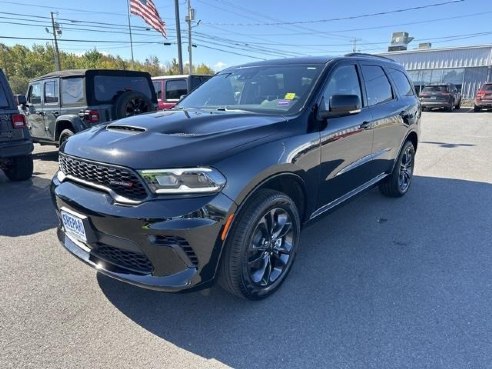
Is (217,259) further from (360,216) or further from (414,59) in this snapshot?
(414,59)

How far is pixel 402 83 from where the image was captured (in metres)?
5.12

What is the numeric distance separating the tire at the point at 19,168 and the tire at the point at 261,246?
540 cm

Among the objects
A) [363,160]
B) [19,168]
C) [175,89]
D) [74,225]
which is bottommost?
[19,168]

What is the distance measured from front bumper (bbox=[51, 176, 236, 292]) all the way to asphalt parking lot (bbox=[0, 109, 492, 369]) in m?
0.44

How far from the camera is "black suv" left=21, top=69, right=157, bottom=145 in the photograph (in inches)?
280

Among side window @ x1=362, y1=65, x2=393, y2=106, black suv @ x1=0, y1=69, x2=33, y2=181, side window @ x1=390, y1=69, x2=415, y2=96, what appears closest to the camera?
side window @ x1=362, y1=65, x2=393, y2=106

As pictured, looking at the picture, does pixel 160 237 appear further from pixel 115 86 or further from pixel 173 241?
pixel 115 86

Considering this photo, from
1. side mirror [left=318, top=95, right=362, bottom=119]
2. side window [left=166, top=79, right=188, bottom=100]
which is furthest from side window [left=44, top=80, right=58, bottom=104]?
side mirror [left=318, top=95, right=362, bottom=119]

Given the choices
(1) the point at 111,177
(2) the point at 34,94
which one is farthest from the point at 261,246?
(2) the point at 34,94

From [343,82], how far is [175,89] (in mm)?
8731

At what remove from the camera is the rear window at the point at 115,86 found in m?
7.25

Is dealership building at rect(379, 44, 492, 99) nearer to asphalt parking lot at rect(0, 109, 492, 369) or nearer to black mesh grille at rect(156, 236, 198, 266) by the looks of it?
asphalt parking lot at rect(0, 109, 492, 369)

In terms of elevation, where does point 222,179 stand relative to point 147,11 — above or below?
below

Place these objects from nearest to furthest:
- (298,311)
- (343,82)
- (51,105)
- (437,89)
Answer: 1. (298,311)
2. (343,82)
3. (51,105)
4. (437,89)
